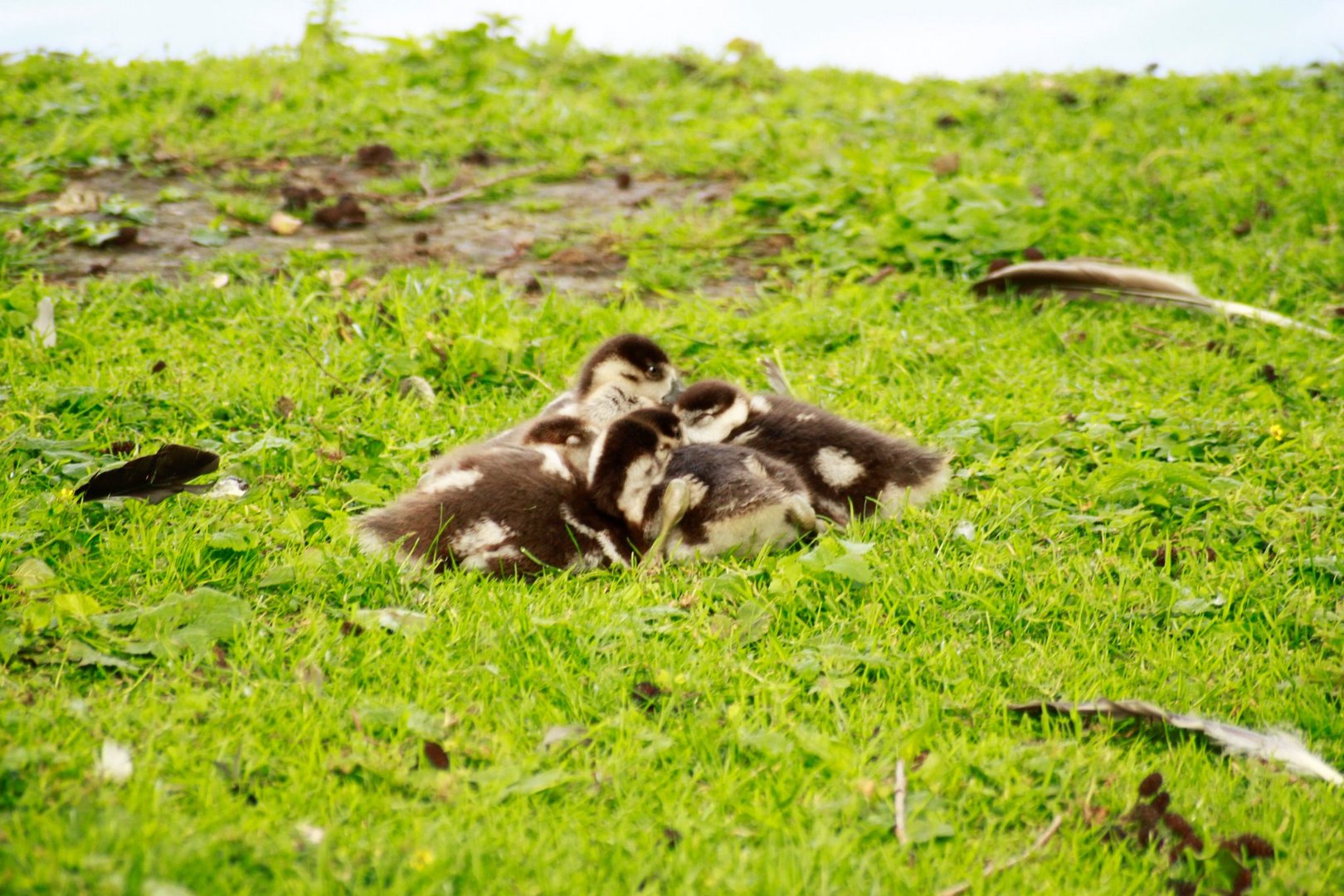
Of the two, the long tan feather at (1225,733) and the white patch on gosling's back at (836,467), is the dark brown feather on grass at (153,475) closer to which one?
the white patch on gosling's back at (836,467)

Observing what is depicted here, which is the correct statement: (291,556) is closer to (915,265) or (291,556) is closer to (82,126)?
(915,265)

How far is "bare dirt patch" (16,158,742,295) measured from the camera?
258 inches

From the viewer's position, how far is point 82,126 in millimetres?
8508

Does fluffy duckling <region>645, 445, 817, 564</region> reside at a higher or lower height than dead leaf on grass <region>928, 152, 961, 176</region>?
lower

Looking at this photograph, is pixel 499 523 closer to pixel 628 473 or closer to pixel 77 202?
pixel 628 473

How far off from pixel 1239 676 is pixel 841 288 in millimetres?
3651

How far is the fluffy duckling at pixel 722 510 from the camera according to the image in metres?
3.74

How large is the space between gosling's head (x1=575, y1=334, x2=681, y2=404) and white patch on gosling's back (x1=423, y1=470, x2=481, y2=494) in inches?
30.7

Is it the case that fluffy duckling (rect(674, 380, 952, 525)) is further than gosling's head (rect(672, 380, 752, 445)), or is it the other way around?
gosling's head (rect(672, 380, 752, 445))

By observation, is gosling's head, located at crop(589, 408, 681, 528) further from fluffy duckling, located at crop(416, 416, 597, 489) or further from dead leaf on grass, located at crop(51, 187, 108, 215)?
dead leaf on grass, located at crop(51, 187, 108, 215)

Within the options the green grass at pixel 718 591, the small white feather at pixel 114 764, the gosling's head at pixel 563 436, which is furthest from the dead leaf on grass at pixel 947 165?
the small white feather at pixel 114 764

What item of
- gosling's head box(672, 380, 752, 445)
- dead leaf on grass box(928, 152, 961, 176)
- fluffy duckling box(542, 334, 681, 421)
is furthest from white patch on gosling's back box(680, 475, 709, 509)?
dead leaf on grass box(928, 152, 961, 176)

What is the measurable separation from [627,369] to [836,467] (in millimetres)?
940

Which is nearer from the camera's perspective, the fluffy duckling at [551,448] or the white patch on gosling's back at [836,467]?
the fluffy duckling at [551,448]
